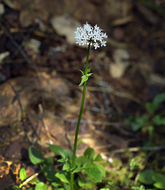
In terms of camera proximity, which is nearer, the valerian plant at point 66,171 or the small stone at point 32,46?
the valerian plant at point 66,171

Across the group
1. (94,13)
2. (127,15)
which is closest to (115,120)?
(94,13)

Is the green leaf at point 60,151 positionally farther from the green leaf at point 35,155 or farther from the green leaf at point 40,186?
the green leaf at point 40,186

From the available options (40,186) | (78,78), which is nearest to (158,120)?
(78,78)

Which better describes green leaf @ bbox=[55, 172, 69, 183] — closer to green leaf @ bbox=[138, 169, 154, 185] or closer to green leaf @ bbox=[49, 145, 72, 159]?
green leaf @ bbox=[49, 145, 72, 159]

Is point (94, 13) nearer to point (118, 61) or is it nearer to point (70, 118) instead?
point (118, 61)

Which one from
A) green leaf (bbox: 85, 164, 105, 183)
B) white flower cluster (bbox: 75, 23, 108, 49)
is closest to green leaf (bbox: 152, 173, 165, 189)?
green leaf (bbox: 85, 164, 105, 183)

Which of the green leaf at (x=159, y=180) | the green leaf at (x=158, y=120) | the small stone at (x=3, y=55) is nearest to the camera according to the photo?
the green leaf at (x=159, y=180)

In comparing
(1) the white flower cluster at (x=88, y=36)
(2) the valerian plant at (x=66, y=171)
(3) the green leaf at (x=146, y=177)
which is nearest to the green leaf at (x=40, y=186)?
(2) the valerian plant at (x=66, y=171)
